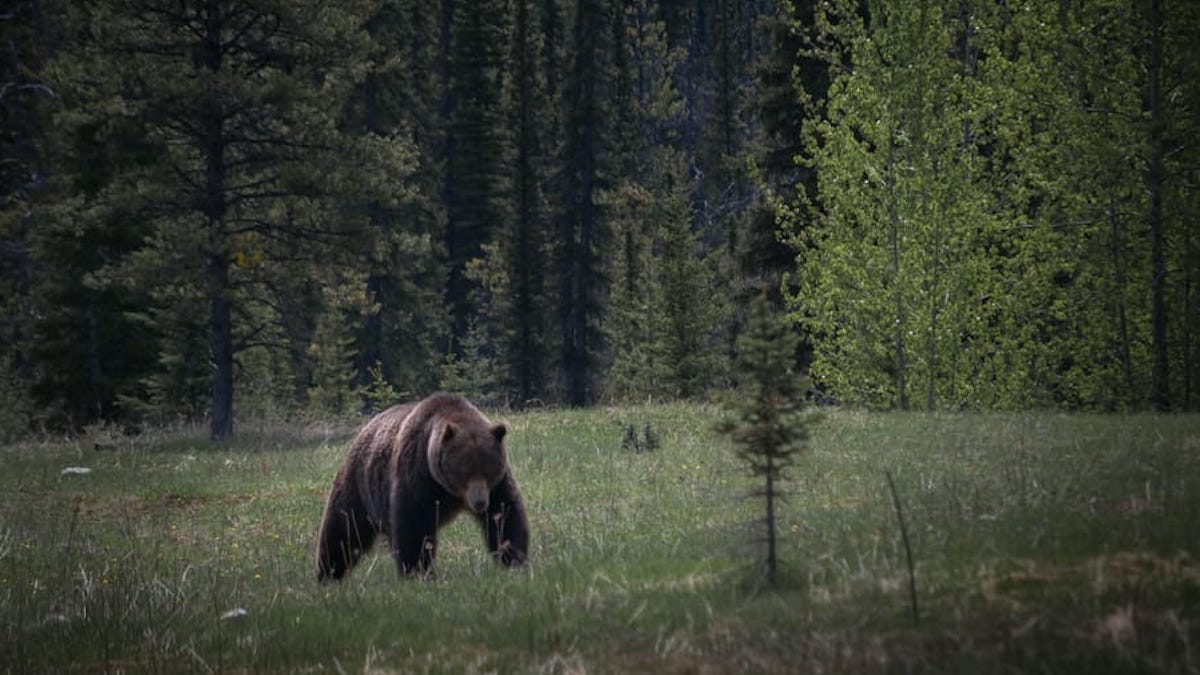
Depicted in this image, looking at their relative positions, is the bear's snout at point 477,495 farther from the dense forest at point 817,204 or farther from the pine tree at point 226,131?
the pine tree at point 226,131

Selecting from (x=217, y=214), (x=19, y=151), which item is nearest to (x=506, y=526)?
(x=217, y=214)

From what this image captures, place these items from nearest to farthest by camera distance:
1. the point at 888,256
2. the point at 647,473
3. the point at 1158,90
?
1. the point at 647,473
2. the point at 1158,90
3. the point at 888,256

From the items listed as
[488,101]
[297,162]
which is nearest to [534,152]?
[488,101]

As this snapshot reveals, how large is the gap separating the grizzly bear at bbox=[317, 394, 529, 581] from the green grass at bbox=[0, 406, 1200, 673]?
0.31 m

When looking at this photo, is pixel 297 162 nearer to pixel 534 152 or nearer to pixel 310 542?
pixel 310 542

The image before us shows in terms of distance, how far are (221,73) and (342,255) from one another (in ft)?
14.9

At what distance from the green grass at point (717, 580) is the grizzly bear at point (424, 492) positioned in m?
0.31

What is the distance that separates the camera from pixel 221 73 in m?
20.0

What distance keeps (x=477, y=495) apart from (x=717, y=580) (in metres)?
2.61

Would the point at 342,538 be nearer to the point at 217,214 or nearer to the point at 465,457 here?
the point at 465,457

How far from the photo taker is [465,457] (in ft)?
26.3

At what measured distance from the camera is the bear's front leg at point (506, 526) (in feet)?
26.0

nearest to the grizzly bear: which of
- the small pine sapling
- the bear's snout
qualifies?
the bear's snout

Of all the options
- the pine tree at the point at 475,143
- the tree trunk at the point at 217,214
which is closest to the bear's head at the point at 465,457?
the tree trunk at the point at 217,214
